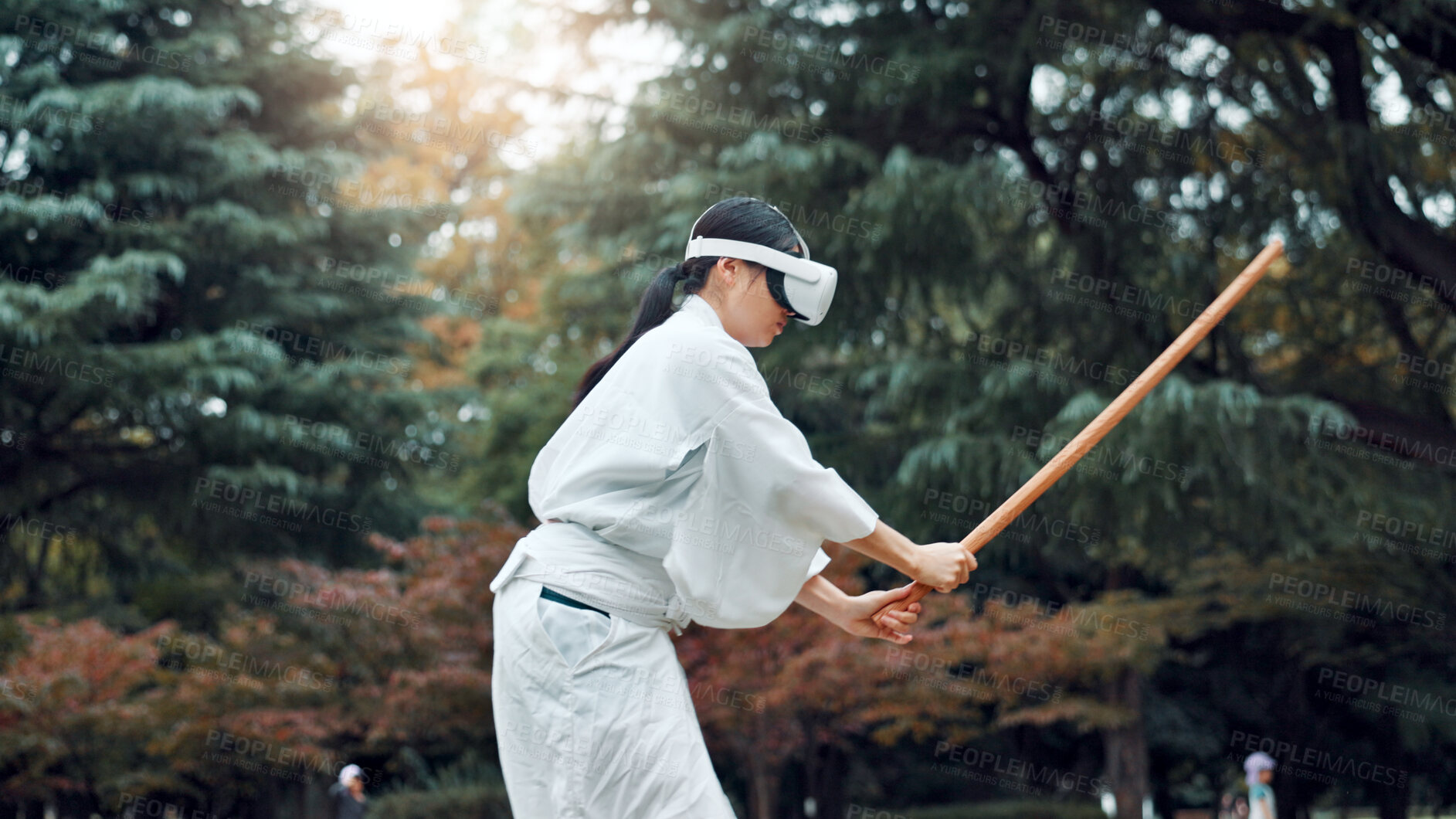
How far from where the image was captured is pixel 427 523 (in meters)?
11.3

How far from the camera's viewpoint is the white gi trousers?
192 centimetres

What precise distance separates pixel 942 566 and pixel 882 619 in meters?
0.34

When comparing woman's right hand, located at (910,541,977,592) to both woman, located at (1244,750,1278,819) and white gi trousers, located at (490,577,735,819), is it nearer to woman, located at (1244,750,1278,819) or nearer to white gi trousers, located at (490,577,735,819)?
white gi trousers, located at (490,577,735,819)

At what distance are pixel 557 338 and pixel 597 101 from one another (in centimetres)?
726

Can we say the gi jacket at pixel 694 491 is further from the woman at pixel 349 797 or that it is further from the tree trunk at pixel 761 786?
the woman at pixel 349 797

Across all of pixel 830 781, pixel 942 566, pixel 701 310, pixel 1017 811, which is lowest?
pixel 830 781

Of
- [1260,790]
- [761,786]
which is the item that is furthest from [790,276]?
[1260,790]

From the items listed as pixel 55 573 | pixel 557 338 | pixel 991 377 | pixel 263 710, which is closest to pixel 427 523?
pixel 263 710

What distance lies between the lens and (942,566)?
219 centimetres

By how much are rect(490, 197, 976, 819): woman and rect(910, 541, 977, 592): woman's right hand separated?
27 mm

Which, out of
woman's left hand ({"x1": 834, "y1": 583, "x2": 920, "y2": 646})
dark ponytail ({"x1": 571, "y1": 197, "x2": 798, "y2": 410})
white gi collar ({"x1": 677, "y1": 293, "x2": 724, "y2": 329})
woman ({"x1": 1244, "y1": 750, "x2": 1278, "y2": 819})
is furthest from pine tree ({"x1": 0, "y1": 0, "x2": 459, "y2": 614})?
woman's left hand ({"x1": 834, "y1": 583, "x2": 920, "y2": 646})

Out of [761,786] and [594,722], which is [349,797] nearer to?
[761,786]

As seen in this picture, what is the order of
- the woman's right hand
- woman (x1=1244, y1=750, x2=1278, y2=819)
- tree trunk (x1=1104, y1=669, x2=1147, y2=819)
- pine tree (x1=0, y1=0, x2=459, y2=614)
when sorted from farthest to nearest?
tree trunk (x1=1104, y1=669, x2=1147, y2=819), pine tree (x1=0, y1=0, x2=459, y2=614), woman (x1=1244, y1=750, x2=1278, y2=819), the woman's right hand

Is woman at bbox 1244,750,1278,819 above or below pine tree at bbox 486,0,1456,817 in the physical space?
below
